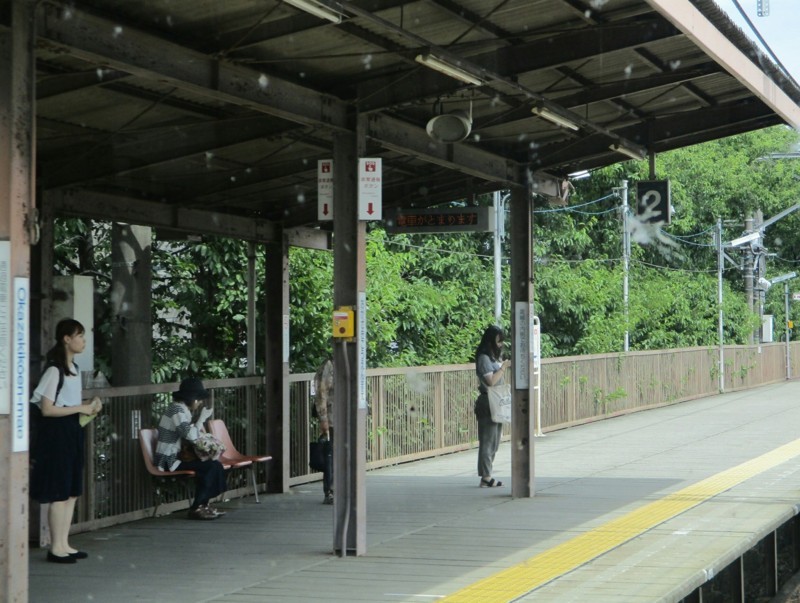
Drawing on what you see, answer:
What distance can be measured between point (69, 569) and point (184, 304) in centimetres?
772

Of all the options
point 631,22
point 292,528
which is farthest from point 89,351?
point 631,22

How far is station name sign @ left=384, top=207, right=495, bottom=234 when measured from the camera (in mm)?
12250

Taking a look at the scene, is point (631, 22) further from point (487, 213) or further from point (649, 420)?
point (649, 420)

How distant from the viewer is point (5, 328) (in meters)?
5.94

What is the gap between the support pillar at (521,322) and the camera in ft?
40.9

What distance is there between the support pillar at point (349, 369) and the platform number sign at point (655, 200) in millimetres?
4560

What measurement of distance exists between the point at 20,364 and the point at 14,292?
0.33 metres

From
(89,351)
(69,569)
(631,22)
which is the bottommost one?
(69,569)

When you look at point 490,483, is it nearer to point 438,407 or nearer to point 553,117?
point 438,407

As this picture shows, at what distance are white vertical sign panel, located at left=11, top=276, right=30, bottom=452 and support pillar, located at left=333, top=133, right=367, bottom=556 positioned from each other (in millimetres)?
3414

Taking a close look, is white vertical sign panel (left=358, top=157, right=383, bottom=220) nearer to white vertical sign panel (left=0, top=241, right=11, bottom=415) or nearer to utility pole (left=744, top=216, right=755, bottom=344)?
white vertical sign panel (left=0, top=241, right=11, bottom=415)

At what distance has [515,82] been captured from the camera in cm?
975

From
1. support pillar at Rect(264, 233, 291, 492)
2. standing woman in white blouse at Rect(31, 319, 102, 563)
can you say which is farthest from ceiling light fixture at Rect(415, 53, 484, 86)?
support pillar at Rect(264, 233, 291, 492)

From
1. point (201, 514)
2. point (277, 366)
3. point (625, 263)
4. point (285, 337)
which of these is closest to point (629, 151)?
point (285, 337)
